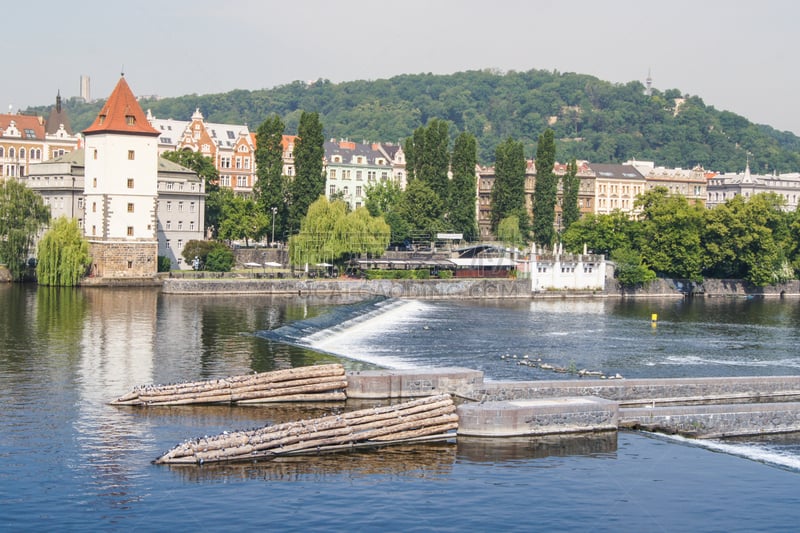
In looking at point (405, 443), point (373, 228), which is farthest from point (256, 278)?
point (405, 443)

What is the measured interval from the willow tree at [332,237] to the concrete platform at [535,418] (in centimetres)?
6219

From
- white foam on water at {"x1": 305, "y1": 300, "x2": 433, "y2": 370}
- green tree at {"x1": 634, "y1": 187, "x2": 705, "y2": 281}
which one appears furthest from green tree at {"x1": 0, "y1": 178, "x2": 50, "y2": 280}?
green tree at {"x1": 634, "y1": 187, "x2": 705, "y2": 281}

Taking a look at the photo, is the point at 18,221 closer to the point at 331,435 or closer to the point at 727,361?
the point at 727,361

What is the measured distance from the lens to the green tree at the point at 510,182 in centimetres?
12106

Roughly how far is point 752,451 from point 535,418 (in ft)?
22.6

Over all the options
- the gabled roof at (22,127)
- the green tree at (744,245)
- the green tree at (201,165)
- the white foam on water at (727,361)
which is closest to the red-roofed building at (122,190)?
the green tree at (201,165)

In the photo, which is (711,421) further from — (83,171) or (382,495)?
(83,171)

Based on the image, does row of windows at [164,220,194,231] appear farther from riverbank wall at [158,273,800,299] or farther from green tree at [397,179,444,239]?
green tree at [397,179,444,239]

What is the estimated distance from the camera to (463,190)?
116 m

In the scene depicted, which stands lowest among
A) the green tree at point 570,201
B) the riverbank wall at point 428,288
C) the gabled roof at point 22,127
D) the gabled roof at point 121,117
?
the riverbank wall at point 428,288

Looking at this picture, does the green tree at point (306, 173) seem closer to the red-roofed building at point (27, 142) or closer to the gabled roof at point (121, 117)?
the gabled roof at point (121, 117)

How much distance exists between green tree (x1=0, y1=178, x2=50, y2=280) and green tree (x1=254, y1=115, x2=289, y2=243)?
2220 cm

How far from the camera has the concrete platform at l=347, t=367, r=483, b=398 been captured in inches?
1606

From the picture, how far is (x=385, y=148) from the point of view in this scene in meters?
149
